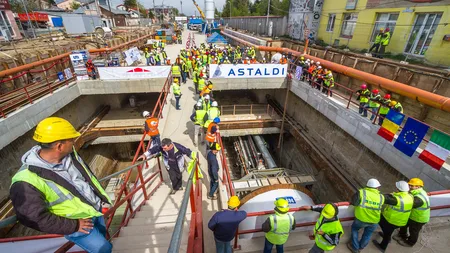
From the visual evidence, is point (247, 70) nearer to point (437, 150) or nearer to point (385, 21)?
point (437, 150)

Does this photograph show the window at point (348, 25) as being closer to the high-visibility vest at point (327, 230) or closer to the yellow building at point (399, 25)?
the yellow building at point (399, 25)

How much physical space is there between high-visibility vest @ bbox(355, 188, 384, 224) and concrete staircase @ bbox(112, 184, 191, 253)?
10.7ft

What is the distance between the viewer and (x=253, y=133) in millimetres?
13578

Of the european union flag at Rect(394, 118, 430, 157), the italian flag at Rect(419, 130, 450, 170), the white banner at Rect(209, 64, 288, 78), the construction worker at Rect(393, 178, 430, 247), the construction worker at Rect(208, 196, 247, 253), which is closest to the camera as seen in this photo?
the construction worker at Rect(208, 196, 247, 253)

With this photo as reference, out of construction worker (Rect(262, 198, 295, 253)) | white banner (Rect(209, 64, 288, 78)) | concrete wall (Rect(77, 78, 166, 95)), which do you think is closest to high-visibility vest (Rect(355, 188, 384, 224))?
construction worker (Rect(262, 198, 295, 253))

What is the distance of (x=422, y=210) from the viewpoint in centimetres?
386

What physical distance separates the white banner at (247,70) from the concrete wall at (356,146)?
1.38 meters

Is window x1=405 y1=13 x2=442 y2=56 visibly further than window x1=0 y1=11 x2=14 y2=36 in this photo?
→ No

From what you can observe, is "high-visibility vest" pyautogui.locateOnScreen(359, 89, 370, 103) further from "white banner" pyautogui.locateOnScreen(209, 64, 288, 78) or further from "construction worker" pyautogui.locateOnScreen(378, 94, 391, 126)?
"white banner" pyautogui.locateOnScreen(209, 64, 288, 78)

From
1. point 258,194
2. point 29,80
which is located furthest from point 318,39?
point 29,80

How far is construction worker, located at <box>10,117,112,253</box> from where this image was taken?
1.85 meters

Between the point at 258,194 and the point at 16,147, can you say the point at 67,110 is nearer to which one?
the point at 16,147

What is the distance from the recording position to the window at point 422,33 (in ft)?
36.7

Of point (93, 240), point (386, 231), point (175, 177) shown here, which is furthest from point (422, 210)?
point (93, 240)
